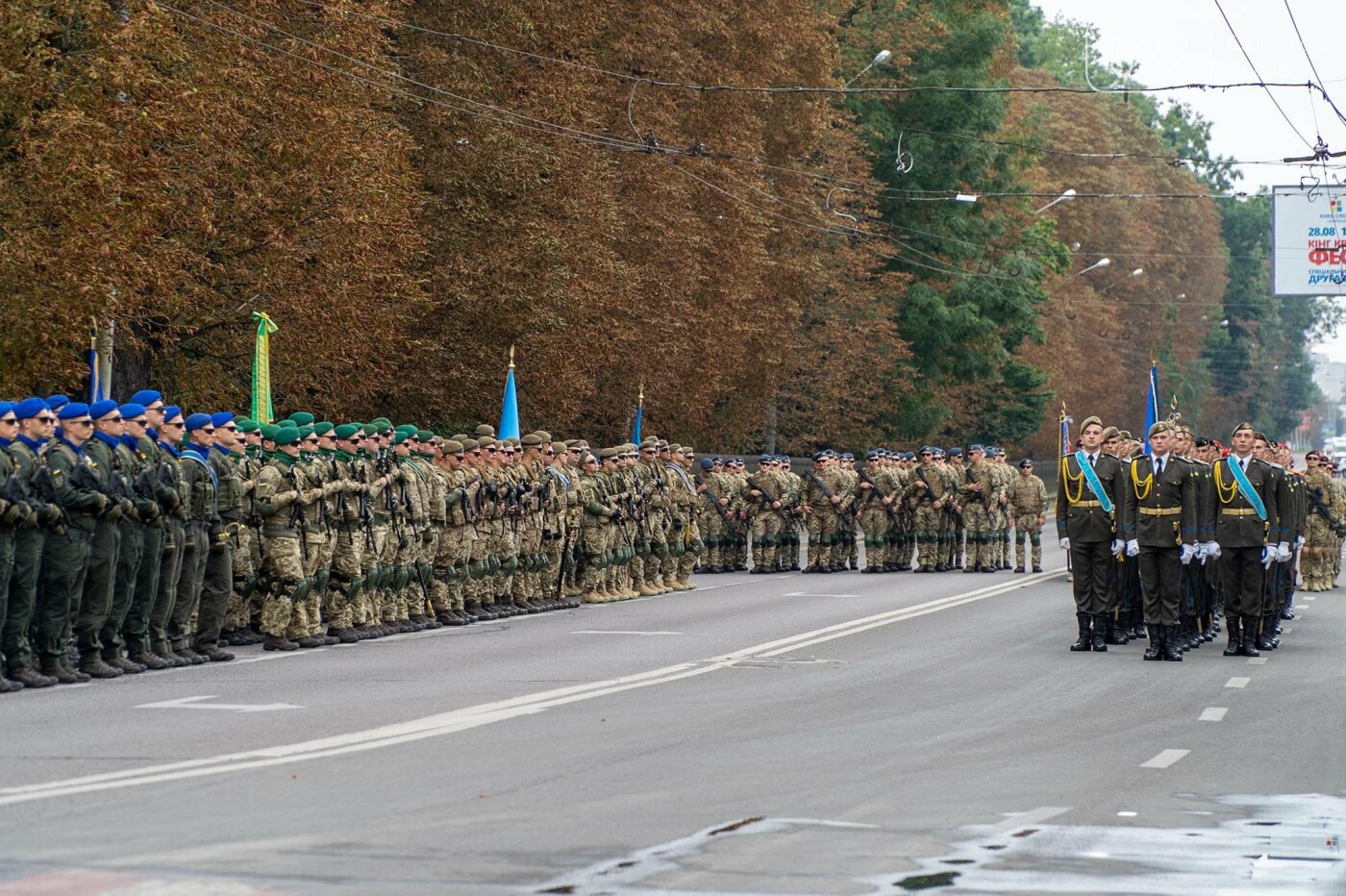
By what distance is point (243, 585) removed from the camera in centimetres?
1903

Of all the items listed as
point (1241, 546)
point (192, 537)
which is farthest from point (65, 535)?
point (1241, 546)

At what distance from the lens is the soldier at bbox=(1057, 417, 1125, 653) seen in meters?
19.2

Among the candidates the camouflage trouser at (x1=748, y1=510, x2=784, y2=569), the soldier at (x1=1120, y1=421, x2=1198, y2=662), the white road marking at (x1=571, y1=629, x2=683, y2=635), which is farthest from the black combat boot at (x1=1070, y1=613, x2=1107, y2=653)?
the camouflage trouser at (x1=748, y1=510, x2=784, y2=569)

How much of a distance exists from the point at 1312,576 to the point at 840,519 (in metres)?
7.74

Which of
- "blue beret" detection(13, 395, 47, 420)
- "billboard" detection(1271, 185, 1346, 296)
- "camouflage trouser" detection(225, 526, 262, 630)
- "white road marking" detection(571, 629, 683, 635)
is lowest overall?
"white road marking" detection(571, 629, 683, 635)

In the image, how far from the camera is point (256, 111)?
28297 millimetres

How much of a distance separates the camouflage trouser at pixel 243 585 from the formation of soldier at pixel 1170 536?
7.33 meters

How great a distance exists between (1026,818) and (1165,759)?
→ 8.64 feet

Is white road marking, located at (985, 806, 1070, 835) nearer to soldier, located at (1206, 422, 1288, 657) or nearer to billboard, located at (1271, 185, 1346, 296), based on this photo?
soldier, located at (1206, 422, 1288, 657)

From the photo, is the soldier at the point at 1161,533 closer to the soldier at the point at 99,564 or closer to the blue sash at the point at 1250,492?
the blue sash at the point at 1250,492

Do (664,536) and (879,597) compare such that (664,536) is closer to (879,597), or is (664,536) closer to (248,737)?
(879,597)

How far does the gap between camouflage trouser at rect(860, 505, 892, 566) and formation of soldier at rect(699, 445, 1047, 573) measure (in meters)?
0.02

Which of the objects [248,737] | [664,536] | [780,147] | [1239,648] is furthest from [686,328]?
[248,737]

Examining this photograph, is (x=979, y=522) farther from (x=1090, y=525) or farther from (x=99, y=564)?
(x=99, y=564)
